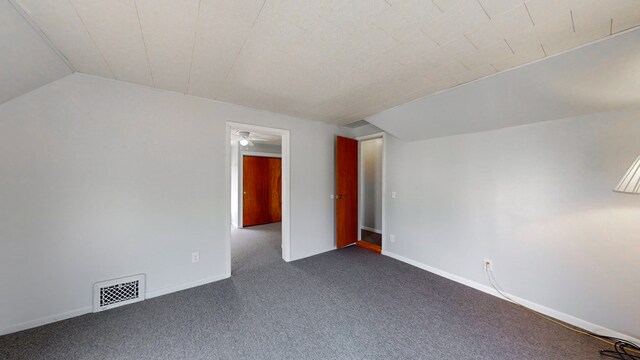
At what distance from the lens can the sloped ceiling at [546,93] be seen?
1.44m

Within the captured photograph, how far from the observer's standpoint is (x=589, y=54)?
1.45m

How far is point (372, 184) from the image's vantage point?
5.35 m

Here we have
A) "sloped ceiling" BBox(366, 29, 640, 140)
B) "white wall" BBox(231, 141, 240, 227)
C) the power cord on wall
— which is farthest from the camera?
"white wall" BBox(231, 141, 240, 227)

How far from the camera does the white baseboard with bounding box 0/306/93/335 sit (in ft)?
5.58

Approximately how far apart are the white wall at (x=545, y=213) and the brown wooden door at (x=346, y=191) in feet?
4.14

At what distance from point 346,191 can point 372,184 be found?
1768 mm

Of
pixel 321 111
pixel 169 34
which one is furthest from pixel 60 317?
pixel 321 111

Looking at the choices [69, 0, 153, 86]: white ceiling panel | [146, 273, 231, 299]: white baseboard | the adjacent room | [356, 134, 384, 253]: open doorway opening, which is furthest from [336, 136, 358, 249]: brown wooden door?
[69, 0, 153, 86]: white ceiling panel

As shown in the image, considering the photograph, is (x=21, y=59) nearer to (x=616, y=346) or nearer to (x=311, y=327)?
(x=311, y=327)

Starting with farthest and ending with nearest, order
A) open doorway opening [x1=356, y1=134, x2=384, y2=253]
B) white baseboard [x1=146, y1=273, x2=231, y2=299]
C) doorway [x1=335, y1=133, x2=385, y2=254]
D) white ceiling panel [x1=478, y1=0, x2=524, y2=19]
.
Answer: open doorway opening [x1=356, y1=134, x2=384, y2=253] → doorway [x1=335, y1=133, x2=385, y2=254] → white baseboard [x1=146, y1=273, x2=231, y2=299] → white ceiling panel [x1=478, y1=0, x2=524, y2=19]

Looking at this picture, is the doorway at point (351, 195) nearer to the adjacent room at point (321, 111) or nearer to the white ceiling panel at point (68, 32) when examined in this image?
the adjacent room at point (321, 111)

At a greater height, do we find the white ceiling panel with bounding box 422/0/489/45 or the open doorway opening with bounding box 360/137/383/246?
the white ceiling panel with bounding box 422/0/489/45

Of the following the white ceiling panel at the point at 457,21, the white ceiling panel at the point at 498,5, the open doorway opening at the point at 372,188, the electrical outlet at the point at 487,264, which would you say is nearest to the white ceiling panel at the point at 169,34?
the white ceiling panel at the point at 457,21

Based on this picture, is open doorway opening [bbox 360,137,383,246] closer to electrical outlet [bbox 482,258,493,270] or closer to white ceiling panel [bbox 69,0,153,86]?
electrical outlet [bbox 482,258,493,270]
